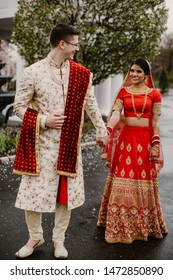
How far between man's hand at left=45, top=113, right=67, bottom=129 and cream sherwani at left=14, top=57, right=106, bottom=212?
0.07 m

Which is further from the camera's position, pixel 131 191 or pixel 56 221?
pixel 131 191

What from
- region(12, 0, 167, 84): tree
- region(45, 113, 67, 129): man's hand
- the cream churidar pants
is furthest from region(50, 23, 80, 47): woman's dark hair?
region(12, 0, 167, 84): tree

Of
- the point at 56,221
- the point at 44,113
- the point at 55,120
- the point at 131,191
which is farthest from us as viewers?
the point at 131,191

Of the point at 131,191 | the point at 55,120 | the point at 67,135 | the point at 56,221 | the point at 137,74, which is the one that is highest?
the point at 137,74

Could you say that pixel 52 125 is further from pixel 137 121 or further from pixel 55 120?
pixel 137 121

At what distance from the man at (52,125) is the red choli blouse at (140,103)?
0.70m

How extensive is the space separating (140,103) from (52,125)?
45.5 inches

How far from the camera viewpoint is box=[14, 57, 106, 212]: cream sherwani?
3.70 m

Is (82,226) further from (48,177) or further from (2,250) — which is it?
(48,177)

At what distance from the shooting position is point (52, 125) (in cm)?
362

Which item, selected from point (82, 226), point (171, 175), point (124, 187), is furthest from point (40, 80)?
point (171, 175)

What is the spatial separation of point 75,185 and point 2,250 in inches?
40.0

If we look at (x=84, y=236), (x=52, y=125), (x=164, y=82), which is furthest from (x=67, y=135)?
(x=164, y=82)

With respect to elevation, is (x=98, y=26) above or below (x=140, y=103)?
above
